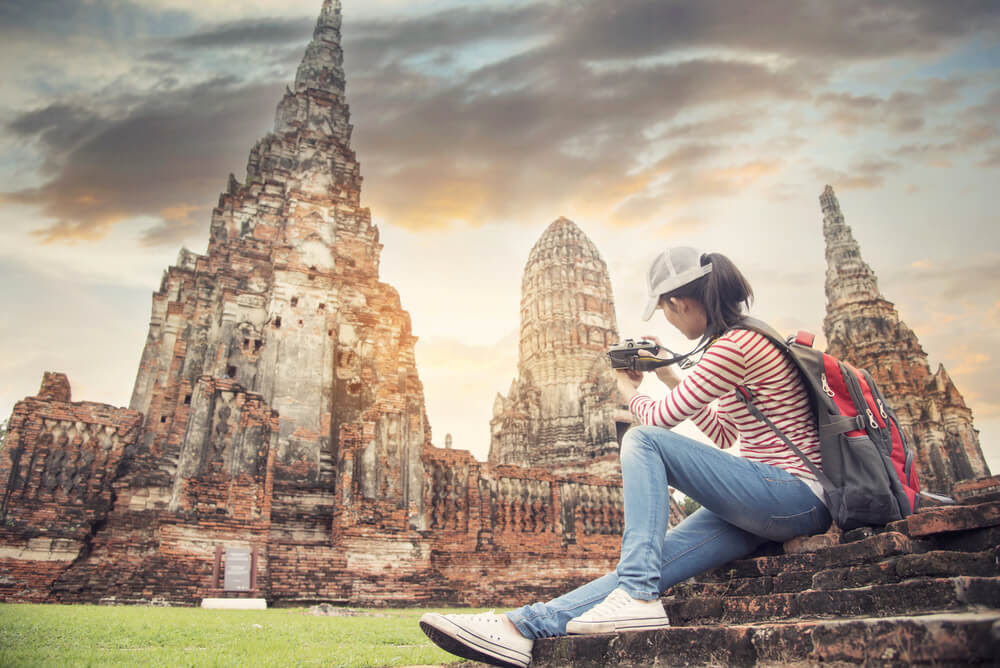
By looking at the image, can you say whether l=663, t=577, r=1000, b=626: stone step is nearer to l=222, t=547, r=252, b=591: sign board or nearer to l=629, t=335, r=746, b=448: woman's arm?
l=629, t=335, r=746, b=448: woman's arm

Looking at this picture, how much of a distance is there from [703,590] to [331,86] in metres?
24.6

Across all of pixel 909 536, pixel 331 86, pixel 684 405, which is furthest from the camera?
pixel 331 86

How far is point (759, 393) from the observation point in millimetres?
2936

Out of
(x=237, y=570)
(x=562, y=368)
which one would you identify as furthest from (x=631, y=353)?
(x=562, y=368)

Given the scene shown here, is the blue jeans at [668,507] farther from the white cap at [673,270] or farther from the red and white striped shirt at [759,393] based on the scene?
the white cap at [673,270]

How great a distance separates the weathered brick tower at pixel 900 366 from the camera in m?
28.9

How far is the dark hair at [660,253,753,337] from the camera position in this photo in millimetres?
3064

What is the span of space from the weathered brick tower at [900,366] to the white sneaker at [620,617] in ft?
96.5

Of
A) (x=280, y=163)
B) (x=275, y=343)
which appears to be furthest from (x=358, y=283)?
(x=280, y=163)

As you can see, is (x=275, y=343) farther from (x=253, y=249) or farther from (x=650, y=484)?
(x=650, y=484)

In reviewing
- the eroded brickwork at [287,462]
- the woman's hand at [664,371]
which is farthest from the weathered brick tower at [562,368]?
the woman's hand at [664,371]

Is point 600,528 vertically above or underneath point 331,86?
underneath

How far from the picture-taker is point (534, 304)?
34812 millimetres

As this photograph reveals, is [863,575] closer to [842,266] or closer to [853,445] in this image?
[853,445]
